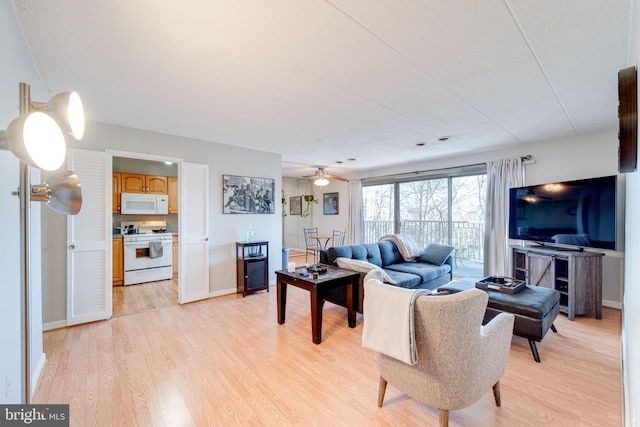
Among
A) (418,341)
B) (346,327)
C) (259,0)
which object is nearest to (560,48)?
(259,0)

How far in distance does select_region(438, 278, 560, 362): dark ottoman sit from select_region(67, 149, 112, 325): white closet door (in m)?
3.89

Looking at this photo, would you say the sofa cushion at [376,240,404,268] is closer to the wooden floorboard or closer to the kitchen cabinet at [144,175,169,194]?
the wooden floorboard

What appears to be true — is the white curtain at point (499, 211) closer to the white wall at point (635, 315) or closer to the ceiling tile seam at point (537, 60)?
the ceiling tile seam at point (537, 60)

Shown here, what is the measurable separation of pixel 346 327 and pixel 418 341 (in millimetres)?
1759

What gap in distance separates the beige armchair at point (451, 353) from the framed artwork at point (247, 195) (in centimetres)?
359

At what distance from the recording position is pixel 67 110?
103cm

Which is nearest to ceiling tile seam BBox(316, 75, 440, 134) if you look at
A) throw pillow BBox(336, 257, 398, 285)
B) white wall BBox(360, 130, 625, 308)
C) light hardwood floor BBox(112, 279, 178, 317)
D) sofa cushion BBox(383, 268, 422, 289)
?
throw pillow BBox(336, 257, 398, 285)

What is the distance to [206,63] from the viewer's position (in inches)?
79.0

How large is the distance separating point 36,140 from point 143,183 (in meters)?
5.18

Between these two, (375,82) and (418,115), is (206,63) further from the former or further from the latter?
(418,115)

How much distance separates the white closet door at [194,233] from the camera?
3.89 meters

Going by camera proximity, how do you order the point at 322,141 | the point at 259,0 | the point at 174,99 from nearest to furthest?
the point at 259,0 < the point at 174,99 < the point at 322,141

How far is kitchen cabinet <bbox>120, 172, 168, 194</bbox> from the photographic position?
509 centimetres

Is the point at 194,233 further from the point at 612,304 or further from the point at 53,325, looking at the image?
the point at 612,304
